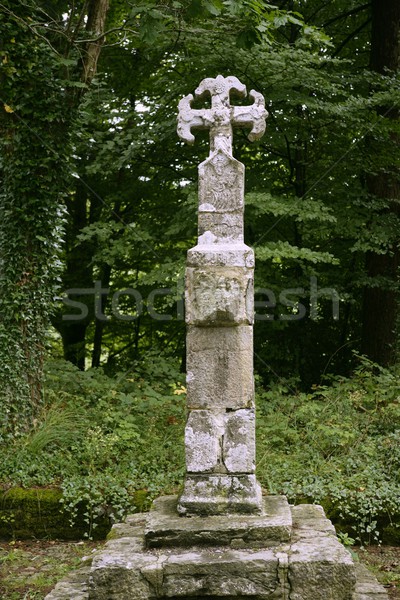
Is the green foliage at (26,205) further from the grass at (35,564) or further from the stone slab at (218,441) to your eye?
the stone slab at (218,441)

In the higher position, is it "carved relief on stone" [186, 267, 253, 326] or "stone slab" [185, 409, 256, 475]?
"carved relief on stone" [186, 267, 253, 326]

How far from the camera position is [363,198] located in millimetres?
11023

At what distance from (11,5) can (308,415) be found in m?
6.07

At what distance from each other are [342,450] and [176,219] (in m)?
4.18

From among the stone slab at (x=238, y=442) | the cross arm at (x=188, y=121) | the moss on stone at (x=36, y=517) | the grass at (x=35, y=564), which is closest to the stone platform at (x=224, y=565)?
the stone slab at (x=238, y=442)

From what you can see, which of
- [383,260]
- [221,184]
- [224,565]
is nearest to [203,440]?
[224,565]

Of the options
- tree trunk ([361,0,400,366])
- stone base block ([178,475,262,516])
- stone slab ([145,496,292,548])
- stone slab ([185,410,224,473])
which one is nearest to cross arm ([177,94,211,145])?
stone slab ([185,410,224,473])

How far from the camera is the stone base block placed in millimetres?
4938

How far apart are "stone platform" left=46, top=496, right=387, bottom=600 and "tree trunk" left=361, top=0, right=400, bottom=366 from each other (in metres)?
7.06

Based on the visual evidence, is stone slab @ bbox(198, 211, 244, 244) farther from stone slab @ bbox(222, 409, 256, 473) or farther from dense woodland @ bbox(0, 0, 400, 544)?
dense woodland @ bbox(0, 0, 400, 544)

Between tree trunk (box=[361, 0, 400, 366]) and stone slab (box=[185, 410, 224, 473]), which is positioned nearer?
stone slab (box=[185, 410, 224, 473])

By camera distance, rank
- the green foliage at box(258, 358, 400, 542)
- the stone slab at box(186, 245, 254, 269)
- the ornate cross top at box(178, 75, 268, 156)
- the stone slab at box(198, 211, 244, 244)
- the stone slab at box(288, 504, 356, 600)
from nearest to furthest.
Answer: the stone slab at box(288, 504, 356, 600) → the stone slab at box(186, 245, 254, 269) → the stone slab at box(198, 211, 244, 244) → the ornate cross top at box(178, 75, 268, 156) → the green foliage at box(258, 358, 400, 542)

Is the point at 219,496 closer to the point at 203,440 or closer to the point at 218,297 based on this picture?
the point at 203,440

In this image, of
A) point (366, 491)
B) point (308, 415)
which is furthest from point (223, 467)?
point (308, 415)
